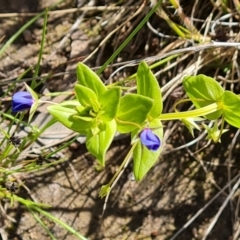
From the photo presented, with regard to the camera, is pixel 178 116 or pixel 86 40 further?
pixel 86 40

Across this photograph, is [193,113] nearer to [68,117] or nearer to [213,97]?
[213,97]

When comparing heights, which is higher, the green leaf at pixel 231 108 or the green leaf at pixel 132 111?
the green leaf at pixel 132 111

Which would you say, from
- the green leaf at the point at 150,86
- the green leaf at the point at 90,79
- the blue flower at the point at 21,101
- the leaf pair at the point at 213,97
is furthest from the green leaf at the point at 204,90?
the blue flower at the point at 21,101

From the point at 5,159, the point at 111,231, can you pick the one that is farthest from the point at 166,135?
the point at 5,159

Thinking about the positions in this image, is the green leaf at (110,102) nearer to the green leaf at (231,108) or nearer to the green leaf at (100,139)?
the green leaf at (100,139)

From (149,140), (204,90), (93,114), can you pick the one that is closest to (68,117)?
(93,114)

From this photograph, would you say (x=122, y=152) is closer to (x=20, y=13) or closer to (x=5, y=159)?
(x=5, y=159)
